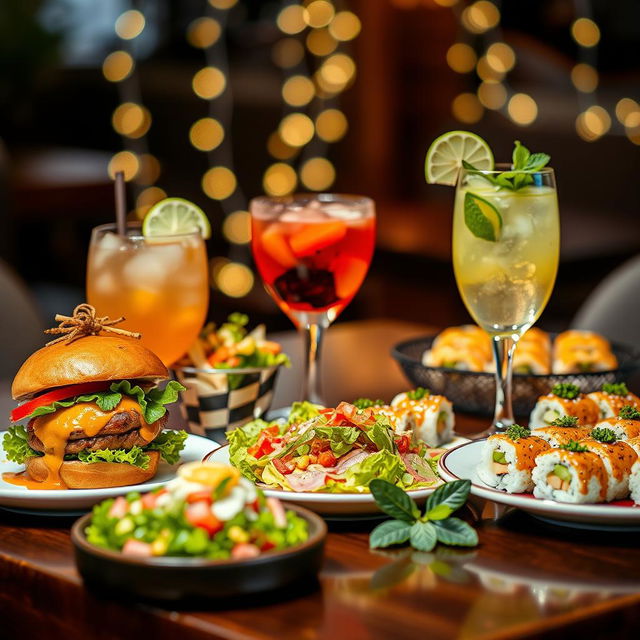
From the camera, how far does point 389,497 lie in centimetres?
108

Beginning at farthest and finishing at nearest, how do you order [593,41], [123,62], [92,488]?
1. [123,62]
2. [593,41]
3. [92,488]

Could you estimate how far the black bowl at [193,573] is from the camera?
2.98 ft

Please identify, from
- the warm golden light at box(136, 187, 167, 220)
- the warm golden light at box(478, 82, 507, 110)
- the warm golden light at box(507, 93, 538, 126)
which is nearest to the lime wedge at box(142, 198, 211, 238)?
the warm golden light at box(507, 93, 538, 126)

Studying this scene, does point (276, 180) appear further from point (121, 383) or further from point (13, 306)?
point (121, 383)

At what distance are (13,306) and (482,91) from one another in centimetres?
308

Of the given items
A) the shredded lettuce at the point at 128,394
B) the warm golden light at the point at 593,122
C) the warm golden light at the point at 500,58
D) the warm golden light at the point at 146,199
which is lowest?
the warm golden light at the point at 146,199

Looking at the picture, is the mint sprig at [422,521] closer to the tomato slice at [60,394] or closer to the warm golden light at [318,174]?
the tomato slice at [60,394]

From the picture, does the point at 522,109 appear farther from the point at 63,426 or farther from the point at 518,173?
the point at 63,426

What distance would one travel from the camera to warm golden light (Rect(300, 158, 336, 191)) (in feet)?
18.3

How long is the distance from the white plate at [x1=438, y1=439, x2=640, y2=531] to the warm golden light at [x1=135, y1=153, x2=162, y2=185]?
5.22 m

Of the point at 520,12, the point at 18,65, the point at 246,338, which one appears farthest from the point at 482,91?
the point at 246,338

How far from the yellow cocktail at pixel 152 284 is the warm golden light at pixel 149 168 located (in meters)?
4.73

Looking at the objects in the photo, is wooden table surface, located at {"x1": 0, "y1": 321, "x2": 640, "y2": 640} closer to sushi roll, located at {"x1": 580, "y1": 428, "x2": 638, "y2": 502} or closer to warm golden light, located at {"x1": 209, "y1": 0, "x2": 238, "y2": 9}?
sushi roll, located at {"x1": 580, "y1": 428, "x2": 638, "y2": 502}

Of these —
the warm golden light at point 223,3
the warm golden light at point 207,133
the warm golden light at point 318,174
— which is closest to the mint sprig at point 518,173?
the warm golden light at point 318,174
